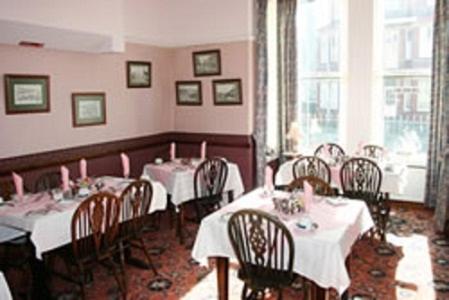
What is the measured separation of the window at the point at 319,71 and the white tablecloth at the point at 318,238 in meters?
3.59

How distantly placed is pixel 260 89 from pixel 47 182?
346 centimetres

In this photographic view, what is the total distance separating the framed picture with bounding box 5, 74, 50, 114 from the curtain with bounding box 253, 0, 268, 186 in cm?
310

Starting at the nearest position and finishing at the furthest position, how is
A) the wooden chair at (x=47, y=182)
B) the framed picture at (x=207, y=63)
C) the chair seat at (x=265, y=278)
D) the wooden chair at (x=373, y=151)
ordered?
the chair seat at (x=265, y=278), the wooden chair at (x=47, y=182), the wooden chair at (x=373, y=151), the framed picture at (x=207, y=63)

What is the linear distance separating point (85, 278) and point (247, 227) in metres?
2.07

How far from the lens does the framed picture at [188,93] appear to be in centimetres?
754

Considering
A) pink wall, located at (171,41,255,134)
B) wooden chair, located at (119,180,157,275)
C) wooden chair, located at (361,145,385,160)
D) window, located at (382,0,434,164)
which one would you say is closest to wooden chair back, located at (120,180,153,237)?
wooden chair, located at (119,180,157,275)

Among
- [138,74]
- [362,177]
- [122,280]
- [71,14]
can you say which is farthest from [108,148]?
[362,177]

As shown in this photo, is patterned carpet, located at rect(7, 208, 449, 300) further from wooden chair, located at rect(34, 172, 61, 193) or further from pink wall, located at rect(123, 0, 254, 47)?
pink wall, located at rect(123, 0, 254, 47)

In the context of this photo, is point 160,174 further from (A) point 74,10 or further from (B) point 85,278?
(A) point 74,10

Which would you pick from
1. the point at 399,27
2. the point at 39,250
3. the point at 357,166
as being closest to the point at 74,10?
the point at 39,250

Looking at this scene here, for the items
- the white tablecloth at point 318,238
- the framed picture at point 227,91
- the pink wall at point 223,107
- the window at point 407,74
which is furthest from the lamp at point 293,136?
the white tablecloth at point 318,238

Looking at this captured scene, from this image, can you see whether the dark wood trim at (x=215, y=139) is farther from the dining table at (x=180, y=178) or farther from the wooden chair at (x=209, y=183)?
the wooden chair at (x=209, y=183)

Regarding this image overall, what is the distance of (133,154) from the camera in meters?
6.96

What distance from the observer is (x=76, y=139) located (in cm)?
611
